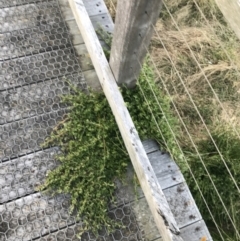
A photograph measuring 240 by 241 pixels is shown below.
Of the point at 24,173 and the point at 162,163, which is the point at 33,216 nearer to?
the point at 24,173

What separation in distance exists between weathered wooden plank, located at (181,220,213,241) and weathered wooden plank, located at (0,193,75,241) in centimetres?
59

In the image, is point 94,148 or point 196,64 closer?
point 94,148

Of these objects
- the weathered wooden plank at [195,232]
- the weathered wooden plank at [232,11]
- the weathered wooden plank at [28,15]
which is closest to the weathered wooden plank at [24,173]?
the weathered wooden plank at [195,232]

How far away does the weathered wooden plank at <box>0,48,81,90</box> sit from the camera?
7.30 ft

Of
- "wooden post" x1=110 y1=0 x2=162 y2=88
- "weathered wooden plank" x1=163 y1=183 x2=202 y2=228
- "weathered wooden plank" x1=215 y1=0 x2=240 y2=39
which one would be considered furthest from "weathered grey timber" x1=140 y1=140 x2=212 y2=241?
"weathered wooden plank" x1=215 y1=0 x2=240 y2=39

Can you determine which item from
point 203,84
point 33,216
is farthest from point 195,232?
point 203,84

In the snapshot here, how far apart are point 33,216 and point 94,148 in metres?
0.49

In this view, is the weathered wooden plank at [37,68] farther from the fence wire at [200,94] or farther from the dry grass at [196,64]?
the dry grass at [196,64]

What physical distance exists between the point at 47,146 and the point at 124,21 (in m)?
0.87

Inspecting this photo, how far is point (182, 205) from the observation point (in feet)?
6.23

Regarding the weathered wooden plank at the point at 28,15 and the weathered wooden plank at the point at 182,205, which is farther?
the weathered wooden plank at the point at 28,15

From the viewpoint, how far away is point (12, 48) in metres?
2.33

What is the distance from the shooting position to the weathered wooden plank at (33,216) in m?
1.83

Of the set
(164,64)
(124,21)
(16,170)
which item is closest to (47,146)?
(16,170)
